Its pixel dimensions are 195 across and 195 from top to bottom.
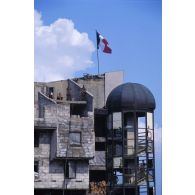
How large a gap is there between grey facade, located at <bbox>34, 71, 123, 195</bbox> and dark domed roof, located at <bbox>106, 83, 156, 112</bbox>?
0.62ft

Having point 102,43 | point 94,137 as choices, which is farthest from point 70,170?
point 102,43

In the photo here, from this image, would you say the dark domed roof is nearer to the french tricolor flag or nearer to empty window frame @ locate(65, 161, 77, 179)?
the french tricolor flag

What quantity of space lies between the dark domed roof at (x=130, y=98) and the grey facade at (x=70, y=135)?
19 cm

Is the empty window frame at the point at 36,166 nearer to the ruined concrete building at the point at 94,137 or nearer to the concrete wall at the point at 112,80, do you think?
the ruined concrete building at the point at 94,137

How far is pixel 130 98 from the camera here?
949cm

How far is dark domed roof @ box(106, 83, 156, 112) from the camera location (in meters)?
8.61

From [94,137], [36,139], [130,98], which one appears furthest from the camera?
[36,139]

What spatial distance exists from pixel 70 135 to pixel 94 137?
86cm

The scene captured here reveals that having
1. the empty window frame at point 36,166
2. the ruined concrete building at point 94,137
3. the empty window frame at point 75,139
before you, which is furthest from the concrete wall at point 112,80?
the empty window frame at point 36,166

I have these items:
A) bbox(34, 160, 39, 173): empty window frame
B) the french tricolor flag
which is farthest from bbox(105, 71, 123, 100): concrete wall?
bbox(34, 160, 39, 173): empty window frame

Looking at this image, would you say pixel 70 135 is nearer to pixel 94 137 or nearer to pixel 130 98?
pixel 94 137

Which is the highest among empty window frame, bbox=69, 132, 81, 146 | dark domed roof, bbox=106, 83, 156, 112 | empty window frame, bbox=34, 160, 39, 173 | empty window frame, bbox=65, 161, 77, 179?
dark domed roof, bbox=106, 83, 156, 112

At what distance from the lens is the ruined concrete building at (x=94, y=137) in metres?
9.12
